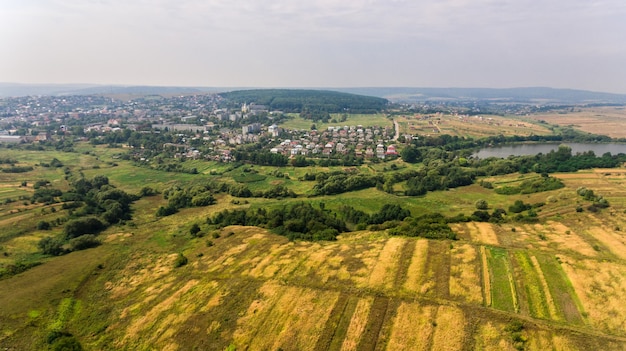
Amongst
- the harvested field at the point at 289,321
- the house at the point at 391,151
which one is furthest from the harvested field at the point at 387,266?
the house at the point at 391,151

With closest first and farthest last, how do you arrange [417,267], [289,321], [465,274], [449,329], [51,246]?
1. [449,329]
2. [289,321]
3. [465,274]
4. [417,267]
5. [51,246]

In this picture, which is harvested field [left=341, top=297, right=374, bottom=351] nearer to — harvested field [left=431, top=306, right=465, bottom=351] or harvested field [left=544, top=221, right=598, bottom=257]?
harvested field [left=431, top=306, right=465, bottom=351]

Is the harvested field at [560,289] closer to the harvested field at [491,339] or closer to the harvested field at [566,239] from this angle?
the harvested field at [566,239]

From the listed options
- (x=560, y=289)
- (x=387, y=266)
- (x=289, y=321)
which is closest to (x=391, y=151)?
(x=387, y=266)

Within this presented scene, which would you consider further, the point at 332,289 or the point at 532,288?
the point at 332,289

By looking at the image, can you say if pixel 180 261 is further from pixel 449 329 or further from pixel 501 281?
pixel 501 281

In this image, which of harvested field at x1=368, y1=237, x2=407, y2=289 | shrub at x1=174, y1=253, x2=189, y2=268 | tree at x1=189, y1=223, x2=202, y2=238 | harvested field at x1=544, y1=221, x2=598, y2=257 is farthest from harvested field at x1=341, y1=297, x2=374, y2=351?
tree at x1=189, y1=223, x2=202, y2=238

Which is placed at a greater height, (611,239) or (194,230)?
(611,239)

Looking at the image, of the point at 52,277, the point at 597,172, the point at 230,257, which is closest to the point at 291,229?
the point at 230,257

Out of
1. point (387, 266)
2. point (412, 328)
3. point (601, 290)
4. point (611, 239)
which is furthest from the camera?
point (611, 239)
